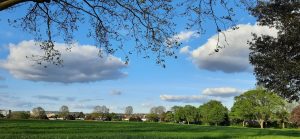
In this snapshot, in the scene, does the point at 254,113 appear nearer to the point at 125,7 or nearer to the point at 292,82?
the point at 292,82

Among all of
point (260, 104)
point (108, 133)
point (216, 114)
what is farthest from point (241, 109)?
point (108, 133)

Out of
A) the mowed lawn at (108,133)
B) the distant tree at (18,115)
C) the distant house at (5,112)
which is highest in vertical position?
the distant house at (5,112)

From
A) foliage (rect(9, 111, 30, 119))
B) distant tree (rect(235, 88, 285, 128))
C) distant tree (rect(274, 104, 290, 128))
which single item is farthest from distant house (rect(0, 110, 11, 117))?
distant tree (rect(274, 104, 290, 128))

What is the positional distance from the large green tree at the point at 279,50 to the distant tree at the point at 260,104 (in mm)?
120386

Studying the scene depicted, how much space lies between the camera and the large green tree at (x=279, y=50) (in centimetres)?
3497

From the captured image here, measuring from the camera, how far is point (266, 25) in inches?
1512

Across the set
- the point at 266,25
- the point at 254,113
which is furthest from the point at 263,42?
the point at 254,113

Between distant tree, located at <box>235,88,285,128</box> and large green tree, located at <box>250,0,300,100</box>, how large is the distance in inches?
4740

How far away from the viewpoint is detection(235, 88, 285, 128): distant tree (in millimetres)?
160000

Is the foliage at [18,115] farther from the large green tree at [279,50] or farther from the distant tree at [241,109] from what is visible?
the large green tree at [279,50]

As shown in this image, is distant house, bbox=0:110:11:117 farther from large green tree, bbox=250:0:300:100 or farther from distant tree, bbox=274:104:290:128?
large green tree, bbox=250:0:300:100

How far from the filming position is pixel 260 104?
16500cm

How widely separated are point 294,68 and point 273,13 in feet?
15.4

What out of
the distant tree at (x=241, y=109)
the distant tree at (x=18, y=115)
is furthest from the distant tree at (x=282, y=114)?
the distant tree at (x=18, y=115)
